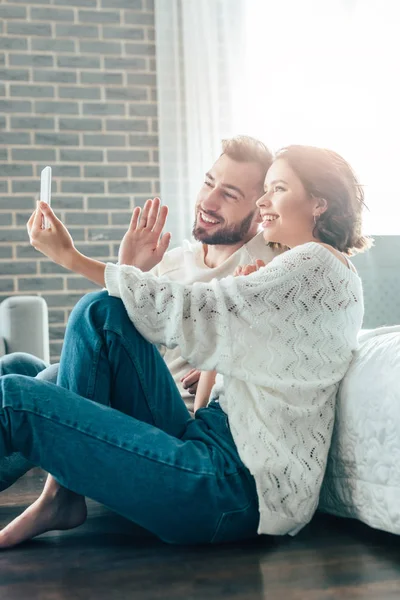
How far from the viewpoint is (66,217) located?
13.4 feet

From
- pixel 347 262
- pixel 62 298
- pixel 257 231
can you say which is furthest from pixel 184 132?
pixel 347 262

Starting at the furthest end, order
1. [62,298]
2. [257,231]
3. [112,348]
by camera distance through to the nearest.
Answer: [62,298] → [257,231] → [112,348]

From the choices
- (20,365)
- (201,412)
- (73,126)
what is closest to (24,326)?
(20,365)

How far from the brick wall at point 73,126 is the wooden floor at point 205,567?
2.46m

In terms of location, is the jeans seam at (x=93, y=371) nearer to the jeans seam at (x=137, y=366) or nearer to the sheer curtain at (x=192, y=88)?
the jeans seam at (x=137, y=366)

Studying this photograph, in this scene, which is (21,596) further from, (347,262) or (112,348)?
(347,262)

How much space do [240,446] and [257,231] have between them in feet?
3.35

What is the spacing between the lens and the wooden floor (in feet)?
4.37

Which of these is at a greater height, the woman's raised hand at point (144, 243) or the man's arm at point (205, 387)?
the woman's raised hand at point (144, 243)

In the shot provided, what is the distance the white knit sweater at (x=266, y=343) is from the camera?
153cm

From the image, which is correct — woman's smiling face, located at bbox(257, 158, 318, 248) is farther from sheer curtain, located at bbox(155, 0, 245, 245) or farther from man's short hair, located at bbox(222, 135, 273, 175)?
sheer curtain, located at bbox(155, 0, 245, 245)

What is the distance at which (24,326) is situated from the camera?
10.1 feet

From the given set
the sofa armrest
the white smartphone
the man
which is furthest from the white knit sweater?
the sofa armrest

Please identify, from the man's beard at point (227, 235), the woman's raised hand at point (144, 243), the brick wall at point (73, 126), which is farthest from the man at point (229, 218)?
the brick wall at point (73, 126)
